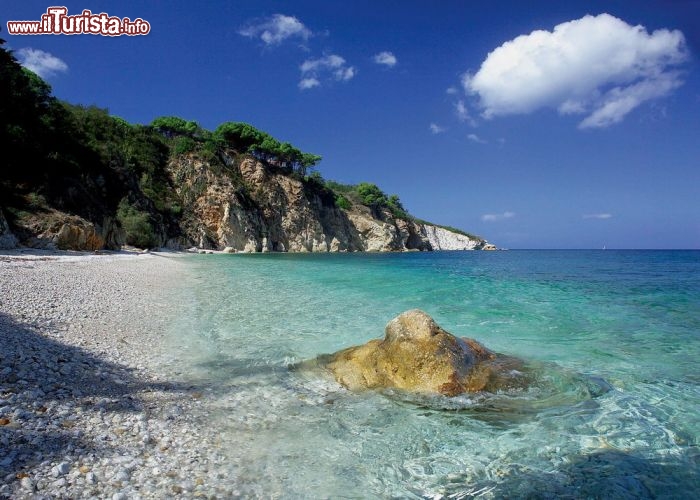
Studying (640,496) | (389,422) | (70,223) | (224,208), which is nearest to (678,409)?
(640,496)

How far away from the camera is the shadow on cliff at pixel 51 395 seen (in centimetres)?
344

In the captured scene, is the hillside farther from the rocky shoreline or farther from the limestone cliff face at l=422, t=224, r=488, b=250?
the rocky shoreline

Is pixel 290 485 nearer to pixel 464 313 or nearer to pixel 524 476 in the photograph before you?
pixel 524 476

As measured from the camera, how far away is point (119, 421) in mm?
4328

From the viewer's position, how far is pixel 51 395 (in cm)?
448

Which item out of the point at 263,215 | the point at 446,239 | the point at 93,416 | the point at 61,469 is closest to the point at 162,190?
the point at 263,215

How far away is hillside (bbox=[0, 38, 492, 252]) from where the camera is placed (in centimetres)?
2909

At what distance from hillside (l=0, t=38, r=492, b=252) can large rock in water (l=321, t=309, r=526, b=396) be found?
84.1ft

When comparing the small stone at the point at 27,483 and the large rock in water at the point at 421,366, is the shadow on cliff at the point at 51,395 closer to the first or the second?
the small stone at the point at 27,483

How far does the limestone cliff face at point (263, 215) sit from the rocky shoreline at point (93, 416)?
53059 mm

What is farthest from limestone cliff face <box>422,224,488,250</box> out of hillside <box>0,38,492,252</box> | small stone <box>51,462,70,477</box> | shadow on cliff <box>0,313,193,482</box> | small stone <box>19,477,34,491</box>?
small stone <box>19,477,34,491</box>

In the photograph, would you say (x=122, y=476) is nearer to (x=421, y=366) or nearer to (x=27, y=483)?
(x=27, y=483)

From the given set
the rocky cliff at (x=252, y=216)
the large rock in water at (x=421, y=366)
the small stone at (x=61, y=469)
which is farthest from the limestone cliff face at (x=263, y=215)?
the small stone at (x=61, y=469)

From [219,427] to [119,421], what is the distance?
1.13 meters
